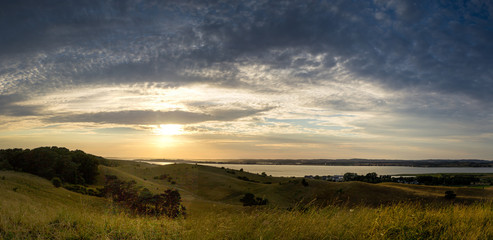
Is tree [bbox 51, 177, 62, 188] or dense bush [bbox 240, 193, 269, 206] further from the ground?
tree [bbox 51, 177, 62, 188]

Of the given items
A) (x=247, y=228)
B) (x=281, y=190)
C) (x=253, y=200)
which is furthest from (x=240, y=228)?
(x=281, y=190)

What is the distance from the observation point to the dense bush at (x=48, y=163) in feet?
86.7

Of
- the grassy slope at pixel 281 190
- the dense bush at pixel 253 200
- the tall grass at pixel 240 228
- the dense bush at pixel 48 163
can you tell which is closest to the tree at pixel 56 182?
the dense bush at pixel 48 163

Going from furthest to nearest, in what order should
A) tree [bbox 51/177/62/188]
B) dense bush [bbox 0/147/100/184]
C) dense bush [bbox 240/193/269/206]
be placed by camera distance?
1. dense bush [bbox 240/193/269/206]
2. dense bush [bbox 0/147/100/184]
3. tree [bbox 51/177/62/188]

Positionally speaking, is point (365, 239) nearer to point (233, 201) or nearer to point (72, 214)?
point (72, 214)

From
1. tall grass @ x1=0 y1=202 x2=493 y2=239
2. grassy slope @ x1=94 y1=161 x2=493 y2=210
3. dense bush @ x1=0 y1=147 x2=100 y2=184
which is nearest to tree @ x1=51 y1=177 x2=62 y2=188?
dense bush @ x1=0 y1=147 x2=100 y2=184

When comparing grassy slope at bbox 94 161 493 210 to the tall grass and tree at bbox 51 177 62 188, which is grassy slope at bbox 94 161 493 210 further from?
the tall grass

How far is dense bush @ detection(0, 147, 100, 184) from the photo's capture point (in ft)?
86.7

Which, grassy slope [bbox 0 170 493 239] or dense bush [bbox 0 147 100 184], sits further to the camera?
dense bush [bbox 0 147 100 184]

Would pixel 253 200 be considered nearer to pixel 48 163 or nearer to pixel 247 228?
pixel 48 163

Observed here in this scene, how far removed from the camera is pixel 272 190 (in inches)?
2094

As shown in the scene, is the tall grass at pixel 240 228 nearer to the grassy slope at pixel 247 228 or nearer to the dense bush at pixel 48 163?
the grassy slope at pixel 247 228

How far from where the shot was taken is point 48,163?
27.2m

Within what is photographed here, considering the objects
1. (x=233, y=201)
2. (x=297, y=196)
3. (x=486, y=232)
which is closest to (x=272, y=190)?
(x=297, y=196)
